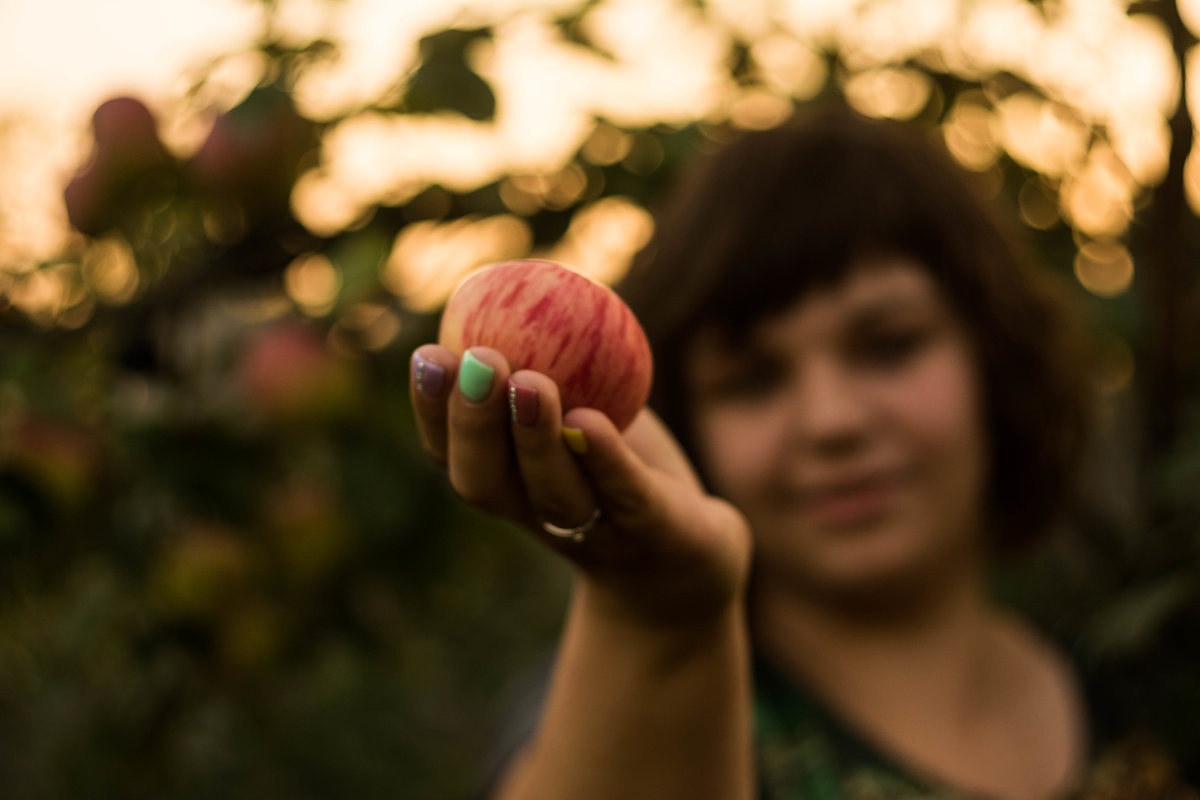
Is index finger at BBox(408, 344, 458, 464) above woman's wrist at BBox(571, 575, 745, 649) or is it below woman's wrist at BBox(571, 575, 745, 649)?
above

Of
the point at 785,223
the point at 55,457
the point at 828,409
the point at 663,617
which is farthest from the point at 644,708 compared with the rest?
the point at 55,457

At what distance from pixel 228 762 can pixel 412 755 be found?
0.82m

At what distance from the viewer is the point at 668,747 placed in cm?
82

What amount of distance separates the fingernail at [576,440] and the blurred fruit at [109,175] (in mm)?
1218

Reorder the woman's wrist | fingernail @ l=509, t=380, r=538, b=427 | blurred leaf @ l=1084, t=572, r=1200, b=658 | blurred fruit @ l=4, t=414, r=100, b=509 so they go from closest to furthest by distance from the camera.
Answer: fingernail @ l=509, t=380, r=538, b=427 → the woman's wrist → blurred leaf @ l=1084, t=572, r=1200, b=658 → blurred fruit @ l=4, t=414, r=100, b=509

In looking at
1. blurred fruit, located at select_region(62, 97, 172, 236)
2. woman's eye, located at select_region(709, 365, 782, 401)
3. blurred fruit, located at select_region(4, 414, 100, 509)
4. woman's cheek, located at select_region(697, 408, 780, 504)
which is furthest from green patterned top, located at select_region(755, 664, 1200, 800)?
blurred fruit, located at select_region(62, 97, 172, 236)

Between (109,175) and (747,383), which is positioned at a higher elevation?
(109,175)

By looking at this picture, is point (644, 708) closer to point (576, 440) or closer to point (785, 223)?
point (576, 440)

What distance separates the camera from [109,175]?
1.54 metres

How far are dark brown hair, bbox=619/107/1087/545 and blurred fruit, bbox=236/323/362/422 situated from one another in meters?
0.47

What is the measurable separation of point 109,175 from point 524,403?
4.04 ft

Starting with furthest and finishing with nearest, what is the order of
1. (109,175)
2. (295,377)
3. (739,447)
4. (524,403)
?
(109,175)
(739,447)
(295,377)
(524,403)

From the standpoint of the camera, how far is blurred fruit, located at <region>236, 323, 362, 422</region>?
1.29 metres

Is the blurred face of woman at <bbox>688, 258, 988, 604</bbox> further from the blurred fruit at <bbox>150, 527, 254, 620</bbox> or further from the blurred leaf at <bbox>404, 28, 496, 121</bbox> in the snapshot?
the blurred fruit at <bbox>150, 527, 254, 620</bbox>
